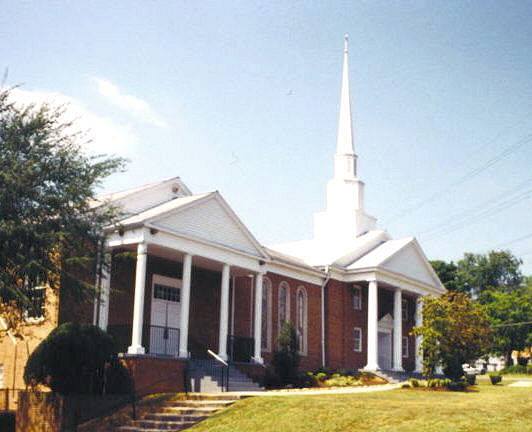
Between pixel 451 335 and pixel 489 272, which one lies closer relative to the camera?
pixel 451 335

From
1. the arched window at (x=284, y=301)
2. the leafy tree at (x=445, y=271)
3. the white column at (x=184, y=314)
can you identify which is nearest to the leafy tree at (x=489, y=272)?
the leafy tree at (x=445, y=271)

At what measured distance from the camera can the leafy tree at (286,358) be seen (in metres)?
28.9

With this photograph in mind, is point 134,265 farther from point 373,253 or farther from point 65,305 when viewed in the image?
point 373,253

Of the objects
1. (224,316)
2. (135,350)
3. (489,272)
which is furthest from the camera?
(489,272)

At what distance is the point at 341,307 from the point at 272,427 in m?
20.2

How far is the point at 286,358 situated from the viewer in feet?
94.8

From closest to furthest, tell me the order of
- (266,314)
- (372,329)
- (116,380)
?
(116,380), (266,314), (372,329)

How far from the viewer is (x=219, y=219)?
94.4 ft

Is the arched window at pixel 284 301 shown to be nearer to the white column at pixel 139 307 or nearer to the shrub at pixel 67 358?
the white column at pixel 139 307

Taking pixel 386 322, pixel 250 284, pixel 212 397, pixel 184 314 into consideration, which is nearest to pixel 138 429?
pixel 212 397

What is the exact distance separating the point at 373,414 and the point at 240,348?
1263 centimetres

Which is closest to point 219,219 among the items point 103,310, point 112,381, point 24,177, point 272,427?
point 103,310

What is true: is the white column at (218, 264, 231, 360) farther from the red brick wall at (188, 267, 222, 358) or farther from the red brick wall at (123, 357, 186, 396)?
the red brick wall at (123, 357, 186, 396)

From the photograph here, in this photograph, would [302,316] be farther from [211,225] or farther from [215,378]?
[215,378]
